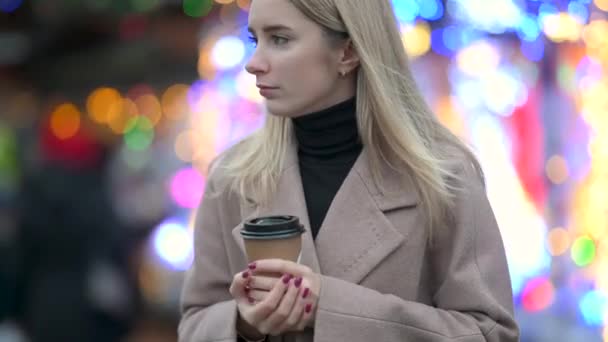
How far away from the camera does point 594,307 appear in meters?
5.89

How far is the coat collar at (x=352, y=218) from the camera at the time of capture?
8.91 ft

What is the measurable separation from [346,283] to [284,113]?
383 millimetres

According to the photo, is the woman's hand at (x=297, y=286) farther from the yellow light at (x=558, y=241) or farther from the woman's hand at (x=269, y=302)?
the yellow light at (x=558, y=241)

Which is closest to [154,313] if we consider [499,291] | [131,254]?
[131,254]

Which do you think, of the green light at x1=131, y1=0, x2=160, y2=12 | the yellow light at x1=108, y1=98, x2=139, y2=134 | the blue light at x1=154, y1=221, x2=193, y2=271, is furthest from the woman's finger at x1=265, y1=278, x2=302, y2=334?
the yellow light at x1=108, y1=98, x2=139, y2=134

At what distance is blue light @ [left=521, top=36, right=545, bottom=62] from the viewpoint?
596cm

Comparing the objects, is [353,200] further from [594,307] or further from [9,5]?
[9,5]

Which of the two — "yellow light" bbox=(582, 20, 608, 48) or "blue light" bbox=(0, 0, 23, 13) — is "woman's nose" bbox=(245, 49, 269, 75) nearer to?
"yellow light" bbox=(582, 20, 608, 48)

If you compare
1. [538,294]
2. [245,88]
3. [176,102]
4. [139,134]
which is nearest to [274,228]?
[538,294]

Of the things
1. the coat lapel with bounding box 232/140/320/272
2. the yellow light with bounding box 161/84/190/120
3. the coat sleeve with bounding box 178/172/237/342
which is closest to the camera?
the coat lapel with bounding box 232/140/320/272

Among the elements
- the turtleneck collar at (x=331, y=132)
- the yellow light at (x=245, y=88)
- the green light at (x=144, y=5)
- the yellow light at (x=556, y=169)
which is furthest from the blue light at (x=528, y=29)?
the turtleneck collar at (x=331, y=132)

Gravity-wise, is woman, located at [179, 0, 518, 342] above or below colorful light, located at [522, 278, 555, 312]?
above

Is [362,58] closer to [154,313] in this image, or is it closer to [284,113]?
[284,113]

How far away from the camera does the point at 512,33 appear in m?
6.00
